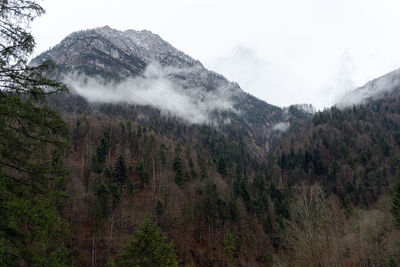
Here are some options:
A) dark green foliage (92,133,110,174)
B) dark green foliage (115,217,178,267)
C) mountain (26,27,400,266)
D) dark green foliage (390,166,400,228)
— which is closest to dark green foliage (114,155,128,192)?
mountain (26,27,400,266)

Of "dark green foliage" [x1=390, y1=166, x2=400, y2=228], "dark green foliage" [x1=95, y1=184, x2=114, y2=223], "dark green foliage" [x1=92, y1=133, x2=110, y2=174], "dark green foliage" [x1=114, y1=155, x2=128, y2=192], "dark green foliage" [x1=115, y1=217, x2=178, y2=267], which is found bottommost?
"dark green foliage" [x1=115, y1=217, x2=178, y2=267]

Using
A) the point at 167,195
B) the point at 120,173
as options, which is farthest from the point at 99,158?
the point at 167,195

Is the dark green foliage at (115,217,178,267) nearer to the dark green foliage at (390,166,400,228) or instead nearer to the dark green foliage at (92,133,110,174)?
the dark green foliage at (390,166,400,228)

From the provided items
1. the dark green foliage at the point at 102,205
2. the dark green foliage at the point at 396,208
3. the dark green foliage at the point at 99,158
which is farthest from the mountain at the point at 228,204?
the dark green foliage at the point at 396,208

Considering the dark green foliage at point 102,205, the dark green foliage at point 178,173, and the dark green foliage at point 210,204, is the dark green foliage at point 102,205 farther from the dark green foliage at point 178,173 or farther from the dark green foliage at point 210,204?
the dark green foliage at point 178,173

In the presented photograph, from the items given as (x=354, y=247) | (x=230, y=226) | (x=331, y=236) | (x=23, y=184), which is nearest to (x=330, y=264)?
(x=331, y=236)

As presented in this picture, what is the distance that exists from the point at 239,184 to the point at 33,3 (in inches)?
2658

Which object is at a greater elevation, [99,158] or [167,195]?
[99,158]

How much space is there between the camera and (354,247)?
22938 mm

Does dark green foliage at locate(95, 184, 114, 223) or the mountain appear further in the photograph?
dark green foliage at locate(95, 184, 114, 223)

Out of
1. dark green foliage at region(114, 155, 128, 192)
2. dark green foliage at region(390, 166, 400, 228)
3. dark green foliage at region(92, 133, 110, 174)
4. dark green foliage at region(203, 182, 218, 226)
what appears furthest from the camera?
dark green foliage at region(92, 133, 110, 174)

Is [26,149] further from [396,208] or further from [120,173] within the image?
[120,173]

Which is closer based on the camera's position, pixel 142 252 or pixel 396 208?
pixel 142 252

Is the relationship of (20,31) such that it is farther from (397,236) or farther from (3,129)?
(397,236)
